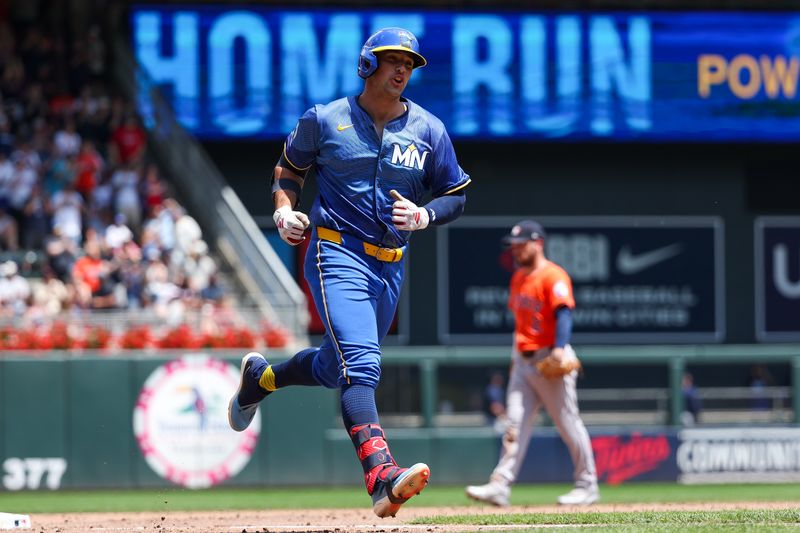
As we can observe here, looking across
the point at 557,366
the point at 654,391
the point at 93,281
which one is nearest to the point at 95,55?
the point at 93,281

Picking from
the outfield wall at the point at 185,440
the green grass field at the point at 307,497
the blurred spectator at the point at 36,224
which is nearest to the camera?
the green grass field at the point at 307,497

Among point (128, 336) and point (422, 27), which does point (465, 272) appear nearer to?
point (422, 27)

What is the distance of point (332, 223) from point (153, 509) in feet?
16.5

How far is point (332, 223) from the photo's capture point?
6.90 m

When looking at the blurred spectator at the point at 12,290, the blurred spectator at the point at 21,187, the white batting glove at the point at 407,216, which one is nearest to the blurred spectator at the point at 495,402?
the blurred spectator at the point at 12,290

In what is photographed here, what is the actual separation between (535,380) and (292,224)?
13.7 ft

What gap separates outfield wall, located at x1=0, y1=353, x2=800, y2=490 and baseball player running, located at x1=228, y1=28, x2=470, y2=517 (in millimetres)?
6739

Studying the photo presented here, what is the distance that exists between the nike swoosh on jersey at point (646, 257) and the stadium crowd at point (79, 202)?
22.4 feet

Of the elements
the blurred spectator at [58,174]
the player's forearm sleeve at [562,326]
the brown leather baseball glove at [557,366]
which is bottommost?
the brown leather baseball glove at [557,366]

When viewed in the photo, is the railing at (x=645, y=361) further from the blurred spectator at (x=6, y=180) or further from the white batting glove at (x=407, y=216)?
the white batting glove at (x=407, y=216)

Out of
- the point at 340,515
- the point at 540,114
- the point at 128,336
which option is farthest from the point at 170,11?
the point at 340,515

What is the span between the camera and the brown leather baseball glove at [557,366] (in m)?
10.1

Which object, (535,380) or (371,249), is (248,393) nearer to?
(371,249)

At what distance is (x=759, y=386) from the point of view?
1529 cm
